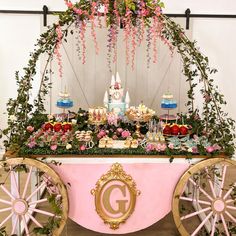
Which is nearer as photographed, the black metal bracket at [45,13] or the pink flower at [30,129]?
the pink flower at [30,129]

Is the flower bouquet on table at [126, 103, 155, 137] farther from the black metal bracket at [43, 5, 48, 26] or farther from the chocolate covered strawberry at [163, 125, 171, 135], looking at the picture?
the black metal bracket at [43, 5, 48, 26]

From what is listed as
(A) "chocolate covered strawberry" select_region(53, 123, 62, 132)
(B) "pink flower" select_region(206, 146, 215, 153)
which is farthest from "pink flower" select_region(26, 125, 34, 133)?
(B) "pink flower" select_region(206, 146, 215, 153)

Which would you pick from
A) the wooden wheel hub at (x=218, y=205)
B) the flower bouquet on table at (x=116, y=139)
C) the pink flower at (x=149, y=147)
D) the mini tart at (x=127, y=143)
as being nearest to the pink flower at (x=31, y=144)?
the flower bouquet on table at (x=116, y=139)

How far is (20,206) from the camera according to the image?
2.75 metres

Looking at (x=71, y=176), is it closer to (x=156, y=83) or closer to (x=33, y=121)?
(x=33, y=121)

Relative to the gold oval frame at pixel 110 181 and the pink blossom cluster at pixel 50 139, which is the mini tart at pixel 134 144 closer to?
the gold oval frame at pixel 110 181

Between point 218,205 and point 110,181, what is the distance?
2.58 ft

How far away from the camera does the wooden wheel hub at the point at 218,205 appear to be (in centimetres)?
282

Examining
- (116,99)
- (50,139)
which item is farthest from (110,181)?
(116,99)

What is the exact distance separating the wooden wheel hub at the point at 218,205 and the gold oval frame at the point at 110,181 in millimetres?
551

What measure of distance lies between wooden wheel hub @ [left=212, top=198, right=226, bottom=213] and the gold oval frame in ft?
1.81

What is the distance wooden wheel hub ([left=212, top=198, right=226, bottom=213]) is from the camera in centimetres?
282

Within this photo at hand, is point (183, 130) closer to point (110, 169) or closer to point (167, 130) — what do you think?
point (167, 130)

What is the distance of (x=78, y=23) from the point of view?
9.66ft
